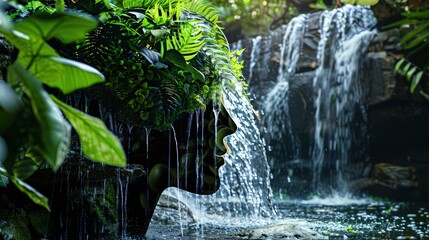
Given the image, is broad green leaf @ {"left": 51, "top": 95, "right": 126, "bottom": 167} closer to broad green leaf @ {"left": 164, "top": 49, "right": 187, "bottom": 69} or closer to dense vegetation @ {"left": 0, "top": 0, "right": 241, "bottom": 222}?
dense vegetation @ {"left": 0, "top": 0, "right": 241, "bottom": 222}

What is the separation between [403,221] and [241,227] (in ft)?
6.32

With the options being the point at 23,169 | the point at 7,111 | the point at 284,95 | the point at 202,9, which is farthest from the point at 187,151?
the point at 284,95

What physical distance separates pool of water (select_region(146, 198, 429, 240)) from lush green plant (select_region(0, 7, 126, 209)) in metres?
2.49

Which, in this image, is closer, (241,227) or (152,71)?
(152,71)

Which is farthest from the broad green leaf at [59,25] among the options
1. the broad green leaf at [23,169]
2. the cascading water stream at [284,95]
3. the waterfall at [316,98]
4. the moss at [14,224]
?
the cascading water stream at [284,95]

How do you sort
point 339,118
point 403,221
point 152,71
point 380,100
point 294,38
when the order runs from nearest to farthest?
point 152,71 < point 403,221 < point 380,100 < point 339,118 < point 294,38

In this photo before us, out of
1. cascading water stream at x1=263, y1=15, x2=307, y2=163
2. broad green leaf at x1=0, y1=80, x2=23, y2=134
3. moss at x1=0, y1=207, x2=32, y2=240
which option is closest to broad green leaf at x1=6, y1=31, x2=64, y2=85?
broad green leaf at x1=0, y1=80, x2=23, y2=134

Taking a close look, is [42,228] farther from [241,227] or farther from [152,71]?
[241,227]

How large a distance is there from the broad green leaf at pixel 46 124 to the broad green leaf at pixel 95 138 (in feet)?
0.47

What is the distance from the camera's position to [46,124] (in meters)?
0.78

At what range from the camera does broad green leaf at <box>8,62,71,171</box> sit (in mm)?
768

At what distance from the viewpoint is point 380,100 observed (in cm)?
929

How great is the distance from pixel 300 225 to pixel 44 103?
3285 mm

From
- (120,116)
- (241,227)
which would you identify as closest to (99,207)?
(120,116)
